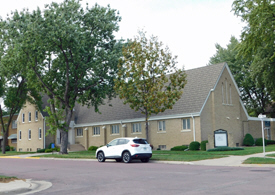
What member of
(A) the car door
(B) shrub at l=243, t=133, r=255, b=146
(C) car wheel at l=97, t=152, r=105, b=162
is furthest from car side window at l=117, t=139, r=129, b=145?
(B) shrub at l=243, t=133, r=255, b=146

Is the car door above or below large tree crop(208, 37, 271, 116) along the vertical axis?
below

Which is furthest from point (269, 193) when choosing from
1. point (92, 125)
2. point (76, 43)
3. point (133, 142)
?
point (92, 125)

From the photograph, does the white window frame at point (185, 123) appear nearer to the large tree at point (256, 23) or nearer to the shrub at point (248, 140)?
the shrub at point (248, 140)

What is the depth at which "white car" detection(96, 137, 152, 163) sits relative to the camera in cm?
2256

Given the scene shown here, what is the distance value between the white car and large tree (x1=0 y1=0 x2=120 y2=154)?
420 inches

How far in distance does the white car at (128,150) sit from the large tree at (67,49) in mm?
10677

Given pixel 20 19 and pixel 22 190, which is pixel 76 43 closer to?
pixel 20 19

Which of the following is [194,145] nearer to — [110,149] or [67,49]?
[110,149]

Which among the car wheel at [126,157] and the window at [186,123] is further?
the window at [186,123]

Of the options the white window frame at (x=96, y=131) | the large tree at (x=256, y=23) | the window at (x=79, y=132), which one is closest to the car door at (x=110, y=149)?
the large tree at (x=256, y=23)

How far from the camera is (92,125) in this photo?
46844 millimetres

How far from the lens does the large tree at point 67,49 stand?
3008cm

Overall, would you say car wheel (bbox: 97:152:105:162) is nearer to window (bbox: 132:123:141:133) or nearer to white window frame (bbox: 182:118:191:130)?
white window frame (bbox: 182:118:191:130)

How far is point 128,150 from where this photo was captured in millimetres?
22719
